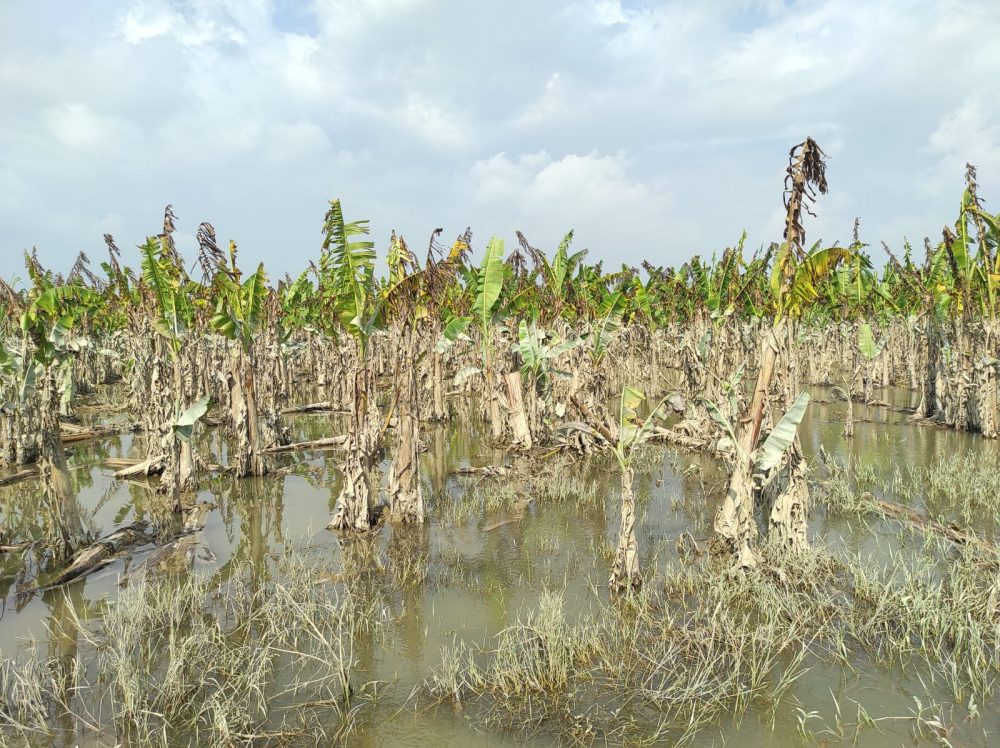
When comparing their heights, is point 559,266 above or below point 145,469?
above

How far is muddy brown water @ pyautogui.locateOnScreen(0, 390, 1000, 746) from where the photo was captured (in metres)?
4.05

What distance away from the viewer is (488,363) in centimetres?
1223

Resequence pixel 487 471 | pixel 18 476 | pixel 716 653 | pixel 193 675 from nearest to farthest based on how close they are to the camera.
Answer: pixel 193 675 < pixel 716 653 < pixel 18 476 < pixel 487 471

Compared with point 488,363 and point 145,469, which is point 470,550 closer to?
point 488,363

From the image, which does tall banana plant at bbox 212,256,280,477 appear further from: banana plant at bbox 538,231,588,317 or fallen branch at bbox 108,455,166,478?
banana plant at bbox 538,231,588,317

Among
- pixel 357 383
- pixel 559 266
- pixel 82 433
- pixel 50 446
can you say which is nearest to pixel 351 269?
pixel 357 383

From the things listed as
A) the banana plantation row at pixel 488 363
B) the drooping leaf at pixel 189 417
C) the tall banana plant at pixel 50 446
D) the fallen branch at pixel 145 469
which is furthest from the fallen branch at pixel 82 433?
the tall banana plant at pixel 50 446

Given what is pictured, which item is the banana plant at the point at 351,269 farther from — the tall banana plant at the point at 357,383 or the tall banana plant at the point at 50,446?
the tall banana plant at the point at 50,446

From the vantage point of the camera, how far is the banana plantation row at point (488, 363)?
6.39 meters

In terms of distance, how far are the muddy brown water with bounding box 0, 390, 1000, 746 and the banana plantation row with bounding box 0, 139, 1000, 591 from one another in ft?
2.27

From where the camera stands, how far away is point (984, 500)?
8164 mm

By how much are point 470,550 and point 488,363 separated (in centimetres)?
543

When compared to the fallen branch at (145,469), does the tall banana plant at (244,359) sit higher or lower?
higher

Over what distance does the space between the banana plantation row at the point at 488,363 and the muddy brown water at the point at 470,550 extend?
692 mm
